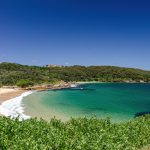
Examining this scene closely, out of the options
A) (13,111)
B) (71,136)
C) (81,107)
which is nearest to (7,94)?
(81,107)

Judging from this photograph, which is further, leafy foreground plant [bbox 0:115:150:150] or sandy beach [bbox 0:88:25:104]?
sandy beach [bbox 0:88:25:104]

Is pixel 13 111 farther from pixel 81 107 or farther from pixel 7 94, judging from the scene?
pixel 7 94

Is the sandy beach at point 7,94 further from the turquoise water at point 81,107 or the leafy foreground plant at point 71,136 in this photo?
the leafy foreground plant at point 71,136

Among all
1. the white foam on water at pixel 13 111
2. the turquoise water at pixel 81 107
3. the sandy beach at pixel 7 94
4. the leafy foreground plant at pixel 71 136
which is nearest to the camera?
the leafy foreground plant at pixel 71 136

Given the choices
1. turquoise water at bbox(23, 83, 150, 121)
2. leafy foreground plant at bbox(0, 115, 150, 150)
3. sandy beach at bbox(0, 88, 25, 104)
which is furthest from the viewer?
sandy beach at bbox(0, 88, 25, 104)

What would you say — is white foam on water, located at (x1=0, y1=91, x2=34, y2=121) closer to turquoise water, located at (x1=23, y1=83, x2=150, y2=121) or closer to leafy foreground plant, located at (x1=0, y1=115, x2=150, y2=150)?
turquoise water, located at (x1=23, y1=83, x2=150, y2=121)

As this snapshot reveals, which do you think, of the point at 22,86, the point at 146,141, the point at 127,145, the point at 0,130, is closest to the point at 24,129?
the point at 0,130

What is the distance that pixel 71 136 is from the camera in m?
29.5

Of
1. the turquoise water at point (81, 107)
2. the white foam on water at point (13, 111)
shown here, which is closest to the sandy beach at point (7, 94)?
the turquoise water at point (81, 107)

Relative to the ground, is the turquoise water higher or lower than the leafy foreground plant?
lower

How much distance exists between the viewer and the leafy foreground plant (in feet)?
77.2

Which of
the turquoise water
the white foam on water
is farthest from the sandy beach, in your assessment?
the white foam on water

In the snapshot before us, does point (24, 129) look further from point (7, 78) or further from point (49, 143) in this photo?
point (7, 78)

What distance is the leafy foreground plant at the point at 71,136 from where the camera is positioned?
2353 centimetres
